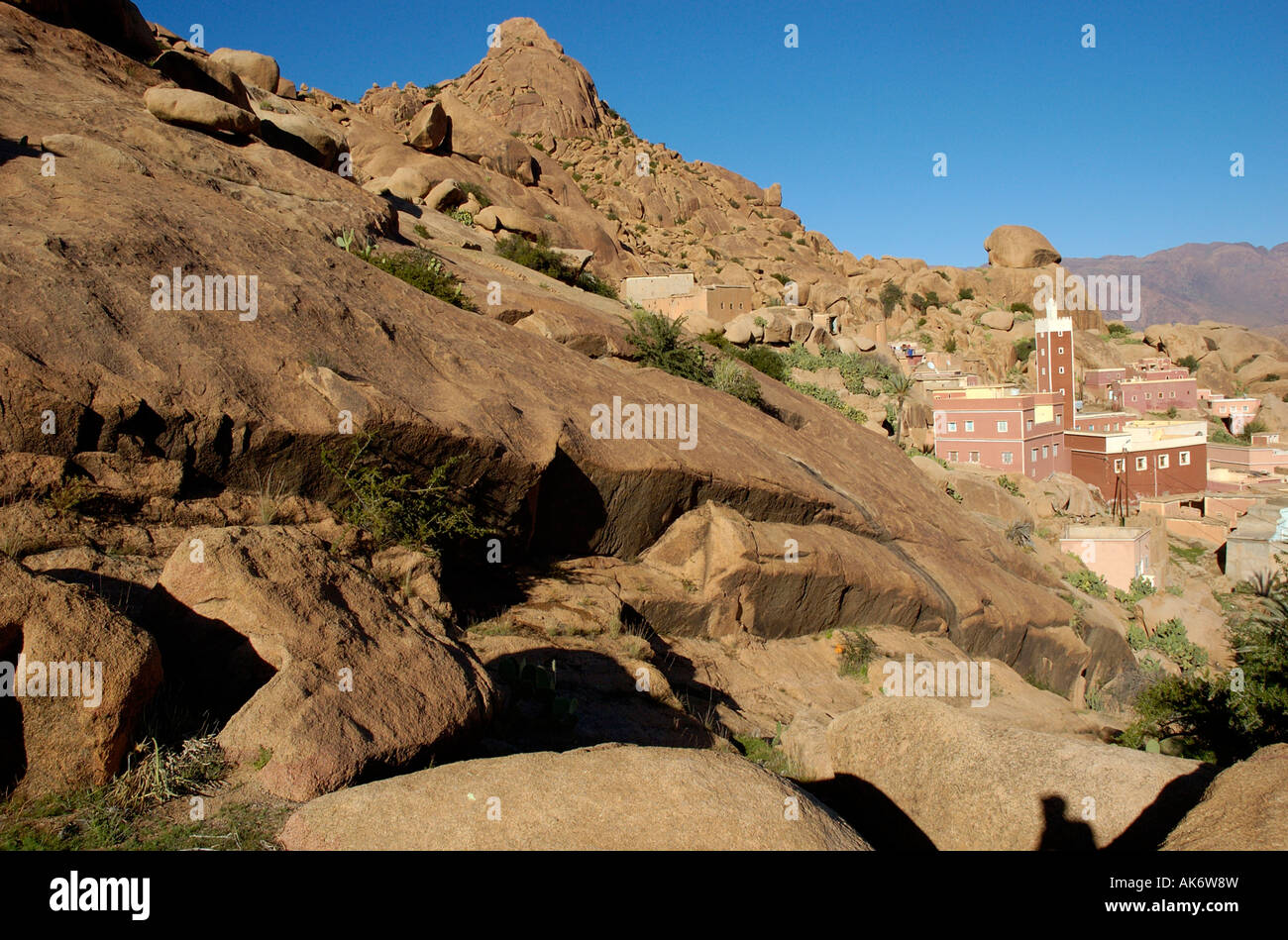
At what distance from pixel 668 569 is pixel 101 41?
15.6 metres

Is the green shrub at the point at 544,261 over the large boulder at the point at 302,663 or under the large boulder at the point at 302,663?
over

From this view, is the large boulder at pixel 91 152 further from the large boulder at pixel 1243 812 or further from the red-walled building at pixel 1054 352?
the red-walled building at pixel 1054 352

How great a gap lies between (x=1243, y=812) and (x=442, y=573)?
6032mm

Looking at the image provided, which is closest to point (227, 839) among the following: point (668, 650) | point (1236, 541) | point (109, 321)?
point (109, 321)

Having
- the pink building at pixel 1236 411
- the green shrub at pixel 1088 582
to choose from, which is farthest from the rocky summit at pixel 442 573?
the pink building at pixel 1236 411

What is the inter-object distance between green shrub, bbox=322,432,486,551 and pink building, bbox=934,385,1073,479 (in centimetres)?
3433

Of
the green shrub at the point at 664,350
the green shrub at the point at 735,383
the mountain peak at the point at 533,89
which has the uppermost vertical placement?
the mountain peak at the point at 533,89

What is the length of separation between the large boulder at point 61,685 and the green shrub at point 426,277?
8457 millimetres

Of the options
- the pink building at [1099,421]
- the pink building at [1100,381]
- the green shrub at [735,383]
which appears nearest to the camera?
the green shrub at [735,383]

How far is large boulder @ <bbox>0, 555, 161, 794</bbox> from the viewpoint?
3191mm

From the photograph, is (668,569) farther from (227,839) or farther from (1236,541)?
(1236,541)

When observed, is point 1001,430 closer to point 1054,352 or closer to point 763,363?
point 1054,352

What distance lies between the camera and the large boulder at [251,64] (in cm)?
2338

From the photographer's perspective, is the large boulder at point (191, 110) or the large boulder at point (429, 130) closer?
the large boulder at point (191, 110)
